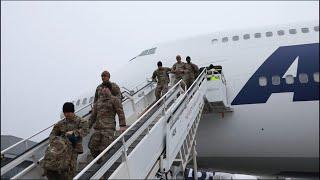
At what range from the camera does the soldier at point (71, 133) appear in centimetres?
513

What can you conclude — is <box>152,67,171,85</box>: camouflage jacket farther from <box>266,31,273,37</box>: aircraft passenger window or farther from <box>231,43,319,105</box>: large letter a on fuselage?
<box>266,31,273,37</box>: aircraft passenger window

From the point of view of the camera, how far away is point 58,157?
502 cm

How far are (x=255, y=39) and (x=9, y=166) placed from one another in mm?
8987

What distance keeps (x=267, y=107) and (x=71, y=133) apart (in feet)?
22.9

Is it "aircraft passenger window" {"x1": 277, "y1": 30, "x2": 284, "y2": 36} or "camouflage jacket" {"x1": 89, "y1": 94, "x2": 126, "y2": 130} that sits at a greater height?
"aircraft passenger window" {"x1": 277, "y1": 30, "x2": 284, "y2": 36}

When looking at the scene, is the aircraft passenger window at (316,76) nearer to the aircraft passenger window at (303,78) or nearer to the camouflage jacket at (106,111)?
the aircraft passenger window at (303,78)

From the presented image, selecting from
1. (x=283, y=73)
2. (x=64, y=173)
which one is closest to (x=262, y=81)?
(x=283, y=73)

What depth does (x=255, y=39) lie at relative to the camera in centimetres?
1202

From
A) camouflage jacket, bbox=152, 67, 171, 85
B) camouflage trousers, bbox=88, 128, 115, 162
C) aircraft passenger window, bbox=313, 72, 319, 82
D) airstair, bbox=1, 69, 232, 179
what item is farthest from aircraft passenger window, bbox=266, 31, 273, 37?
camouflage trousers, bbox=88, 128, 115, 162

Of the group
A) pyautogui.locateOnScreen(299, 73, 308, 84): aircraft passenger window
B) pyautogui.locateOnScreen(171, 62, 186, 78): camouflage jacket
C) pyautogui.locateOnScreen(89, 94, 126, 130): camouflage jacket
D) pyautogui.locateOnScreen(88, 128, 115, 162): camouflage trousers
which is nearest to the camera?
pyautogui.locateOnScreen(88, 128, 115, 162): camouflage trousers

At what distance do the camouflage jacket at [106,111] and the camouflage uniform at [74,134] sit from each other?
72 centimetres

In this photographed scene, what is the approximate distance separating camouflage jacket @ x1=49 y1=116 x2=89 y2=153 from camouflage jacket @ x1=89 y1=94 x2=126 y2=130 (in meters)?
0.72

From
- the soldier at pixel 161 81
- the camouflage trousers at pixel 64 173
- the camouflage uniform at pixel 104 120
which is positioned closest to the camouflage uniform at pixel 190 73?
the soldier at pixel 161 81

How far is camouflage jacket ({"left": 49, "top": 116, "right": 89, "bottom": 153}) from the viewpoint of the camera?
17.0 ft
